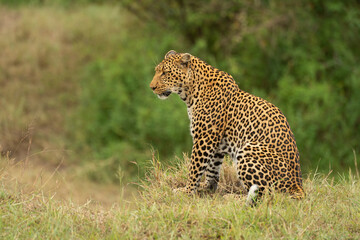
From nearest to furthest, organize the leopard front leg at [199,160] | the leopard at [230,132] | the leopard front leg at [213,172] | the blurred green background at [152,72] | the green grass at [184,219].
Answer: the green grass at [184,219] → the leopard at [230,132] → the leopard front leg at [199,160] → the leopard front leg at [213,172] → the blurred green background at [152,72]

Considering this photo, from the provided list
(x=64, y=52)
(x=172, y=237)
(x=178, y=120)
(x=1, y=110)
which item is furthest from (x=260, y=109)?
(x=64, y=52)

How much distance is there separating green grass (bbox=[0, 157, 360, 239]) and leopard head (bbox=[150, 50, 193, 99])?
1.57 metres

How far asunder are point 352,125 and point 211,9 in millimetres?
5386

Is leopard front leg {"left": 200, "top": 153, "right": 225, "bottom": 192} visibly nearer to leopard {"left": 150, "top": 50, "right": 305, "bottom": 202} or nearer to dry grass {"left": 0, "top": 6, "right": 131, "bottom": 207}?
leopard {"left": 150, "top": 50, "right": 305, "bottom": 202}

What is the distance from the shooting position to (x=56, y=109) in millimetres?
17844

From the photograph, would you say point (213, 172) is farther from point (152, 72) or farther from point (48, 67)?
point (48, 67)

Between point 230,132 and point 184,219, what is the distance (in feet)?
5.40

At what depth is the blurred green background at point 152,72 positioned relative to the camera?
15.1 m

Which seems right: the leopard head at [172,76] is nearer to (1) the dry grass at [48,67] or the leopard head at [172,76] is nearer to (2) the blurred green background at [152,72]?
(2) the blurred green background at [152,72]

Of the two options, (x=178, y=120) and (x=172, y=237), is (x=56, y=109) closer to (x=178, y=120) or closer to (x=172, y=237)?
(x=178, y=120)

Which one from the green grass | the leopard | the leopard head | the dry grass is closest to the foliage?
the dry grass

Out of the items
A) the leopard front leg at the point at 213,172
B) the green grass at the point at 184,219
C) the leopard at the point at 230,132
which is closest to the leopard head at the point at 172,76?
the leopard at the point at 230,132

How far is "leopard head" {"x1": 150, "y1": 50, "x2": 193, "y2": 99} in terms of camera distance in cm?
755

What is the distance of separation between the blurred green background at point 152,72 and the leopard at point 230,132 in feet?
21.1
